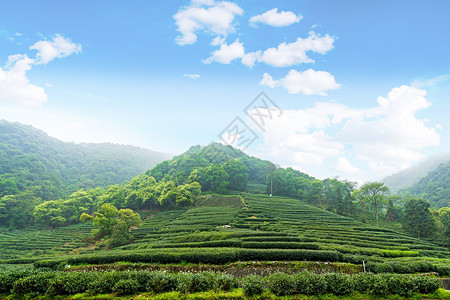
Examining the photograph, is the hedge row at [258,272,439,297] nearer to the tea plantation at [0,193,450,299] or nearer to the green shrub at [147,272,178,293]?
the tea plantation at [0,193,450,299]

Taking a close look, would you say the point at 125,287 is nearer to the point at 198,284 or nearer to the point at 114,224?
the point at 198,284

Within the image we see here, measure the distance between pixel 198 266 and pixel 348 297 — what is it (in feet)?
38.2

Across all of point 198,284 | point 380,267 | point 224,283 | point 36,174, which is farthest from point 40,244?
point 36,174

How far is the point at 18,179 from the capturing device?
210ft

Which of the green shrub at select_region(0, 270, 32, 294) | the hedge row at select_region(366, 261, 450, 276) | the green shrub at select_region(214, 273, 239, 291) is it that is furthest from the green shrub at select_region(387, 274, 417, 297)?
the green shrub at select_region(0, 270, 32, 294)

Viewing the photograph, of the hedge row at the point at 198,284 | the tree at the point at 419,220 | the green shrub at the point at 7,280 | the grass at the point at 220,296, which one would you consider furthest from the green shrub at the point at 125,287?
the tree at the point at 419,220

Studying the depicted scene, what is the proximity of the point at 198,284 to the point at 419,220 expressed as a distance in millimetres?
44457

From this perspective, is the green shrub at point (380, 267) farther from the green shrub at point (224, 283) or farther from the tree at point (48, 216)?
the tree at point (48, 216)

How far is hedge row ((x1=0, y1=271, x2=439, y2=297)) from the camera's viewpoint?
28.4 feet

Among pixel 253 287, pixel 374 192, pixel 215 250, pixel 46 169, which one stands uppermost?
pixel 253 287

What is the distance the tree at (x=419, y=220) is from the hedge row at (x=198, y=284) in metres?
36.0

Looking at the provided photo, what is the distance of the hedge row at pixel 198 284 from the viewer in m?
8.66

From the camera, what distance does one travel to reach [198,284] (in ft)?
29.8

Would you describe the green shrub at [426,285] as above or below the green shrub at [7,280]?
above
